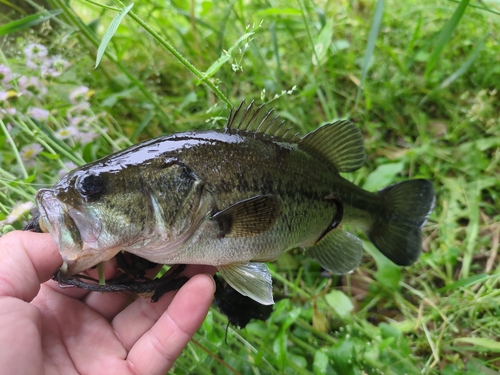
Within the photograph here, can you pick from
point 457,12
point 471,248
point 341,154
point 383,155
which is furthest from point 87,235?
point 383,155

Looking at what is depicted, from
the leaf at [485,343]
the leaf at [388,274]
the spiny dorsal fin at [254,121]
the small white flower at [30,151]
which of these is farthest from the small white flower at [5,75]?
the leaf at [485,343]

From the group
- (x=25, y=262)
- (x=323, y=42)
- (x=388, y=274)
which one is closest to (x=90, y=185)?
(x=25, y=262)

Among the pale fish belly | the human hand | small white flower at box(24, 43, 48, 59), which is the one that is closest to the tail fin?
the pale fish belly

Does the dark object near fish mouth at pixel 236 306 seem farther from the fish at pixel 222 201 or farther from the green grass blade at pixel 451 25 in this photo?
the green grass blade at pixel 451 25

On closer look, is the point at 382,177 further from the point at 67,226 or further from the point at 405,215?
the point at 67,226

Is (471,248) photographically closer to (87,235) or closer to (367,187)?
(367,187)

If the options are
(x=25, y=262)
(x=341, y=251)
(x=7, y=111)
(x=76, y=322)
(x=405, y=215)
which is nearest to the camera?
(x=25, y=262)
